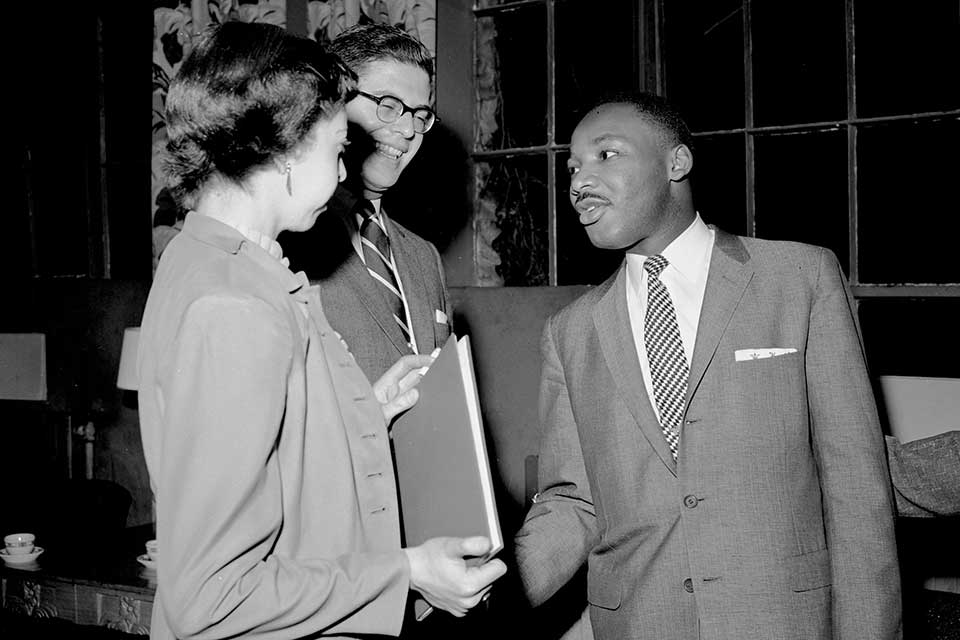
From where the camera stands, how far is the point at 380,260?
87.1 inches

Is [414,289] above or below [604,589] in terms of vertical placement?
above

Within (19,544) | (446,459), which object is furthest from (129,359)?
(446,459)

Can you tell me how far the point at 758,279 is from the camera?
1.85 m

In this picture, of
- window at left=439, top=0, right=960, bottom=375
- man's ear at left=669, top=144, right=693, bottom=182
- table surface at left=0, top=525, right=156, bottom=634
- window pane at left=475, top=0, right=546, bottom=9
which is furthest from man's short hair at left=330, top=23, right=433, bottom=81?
table surface at left=0, top=525, right=156, bottom=634

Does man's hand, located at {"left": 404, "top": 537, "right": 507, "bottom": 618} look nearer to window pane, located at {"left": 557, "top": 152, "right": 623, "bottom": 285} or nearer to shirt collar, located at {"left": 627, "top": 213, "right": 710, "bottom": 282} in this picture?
shirt collar, located at {"left": 627, "top": 213, "right": 710, "bottom": 282}

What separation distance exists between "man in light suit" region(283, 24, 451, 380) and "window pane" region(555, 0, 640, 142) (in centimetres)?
166

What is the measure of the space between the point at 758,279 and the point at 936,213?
5.81ft

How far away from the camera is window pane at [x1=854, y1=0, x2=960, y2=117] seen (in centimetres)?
316

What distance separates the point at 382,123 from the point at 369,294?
415 mm

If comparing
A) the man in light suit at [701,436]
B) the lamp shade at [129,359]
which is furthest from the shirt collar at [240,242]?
the lamp shade at [129,359]

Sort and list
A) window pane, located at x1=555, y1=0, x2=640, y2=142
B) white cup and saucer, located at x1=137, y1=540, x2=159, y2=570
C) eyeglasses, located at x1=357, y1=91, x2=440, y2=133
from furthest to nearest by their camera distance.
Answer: window pane, located at x1=555, y1=0, x2=640, y2=142
white cup and saucer, located at x1=137, y1=540, x2=159, y2=570
eyeglasses, located at x1=357, y1=91, x2=440, y2=133

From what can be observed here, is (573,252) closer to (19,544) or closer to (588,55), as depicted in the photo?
(588,55)

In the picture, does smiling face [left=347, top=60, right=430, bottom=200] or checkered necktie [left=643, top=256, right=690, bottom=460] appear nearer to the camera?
checkered necktie [left=643, top=256, right=690, bottom=460]

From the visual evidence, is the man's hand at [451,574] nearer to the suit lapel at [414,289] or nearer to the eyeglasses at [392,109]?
the suit lapel at [414,289]
